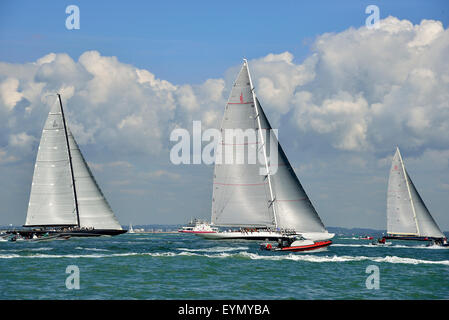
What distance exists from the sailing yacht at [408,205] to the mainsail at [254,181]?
37341 mm

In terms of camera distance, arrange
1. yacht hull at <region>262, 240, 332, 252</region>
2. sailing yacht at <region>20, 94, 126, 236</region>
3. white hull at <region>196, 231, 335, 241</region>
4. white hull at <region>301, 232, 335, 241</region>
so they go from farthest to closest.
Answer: sailing yacht at <region>20, 94, 126, 236</region> < white hull at <region>196, 231, 335, 241</region> < white hull at <region>301, 232, 335, 241</region> < yacht hull at <region>262, 240, 332, 252</region>

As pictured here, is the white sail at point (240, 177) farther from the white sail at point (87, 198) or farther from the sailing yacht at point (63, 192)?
the sailing yacht at point (63, 192)

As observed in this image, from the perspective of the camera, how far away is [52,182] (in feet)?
289

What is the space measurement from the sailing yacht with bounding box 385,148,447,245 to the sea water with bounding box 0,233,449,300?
152 feet

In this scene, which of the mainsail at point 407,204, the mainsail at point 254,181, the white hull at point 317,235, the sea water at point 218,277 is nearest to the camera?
the sea water at point 218,277

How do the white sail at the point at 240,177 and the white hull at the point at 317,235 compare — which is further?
the white sail at the point at 240,177

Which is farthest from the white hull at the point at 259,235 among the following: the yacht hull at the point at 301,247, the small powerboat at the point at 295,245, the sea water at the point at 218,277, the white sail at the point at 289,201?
the sea water at the point at 218,277

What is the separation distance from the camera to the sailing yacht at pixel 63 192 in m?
87.2

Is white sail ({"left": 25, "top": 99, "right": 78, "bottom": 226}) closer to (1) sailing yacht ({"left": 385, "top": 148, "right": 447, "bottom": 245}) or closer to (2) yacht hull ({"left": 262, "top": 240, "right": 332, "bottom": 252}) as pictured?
(2) yacht hull ({"left": 262, "top": 240, "right": 332, "bottom": 252})

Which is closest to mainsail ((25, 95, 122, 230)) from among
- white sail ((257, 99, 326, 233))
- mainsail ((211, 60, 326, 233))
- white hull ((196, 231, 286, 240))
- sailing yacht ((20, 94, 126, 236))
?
sailing yacht ((20, 94, 126, 236))

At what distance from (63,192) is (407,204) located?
60443 mm

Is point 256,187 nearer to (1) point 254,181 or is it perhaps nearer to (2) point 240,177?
(1) point 254,181

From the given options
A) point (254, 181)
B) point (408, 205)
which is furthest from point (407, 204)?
point (254, 181)

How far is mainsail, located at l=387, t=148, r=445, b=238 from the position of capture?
10331 centimetres
